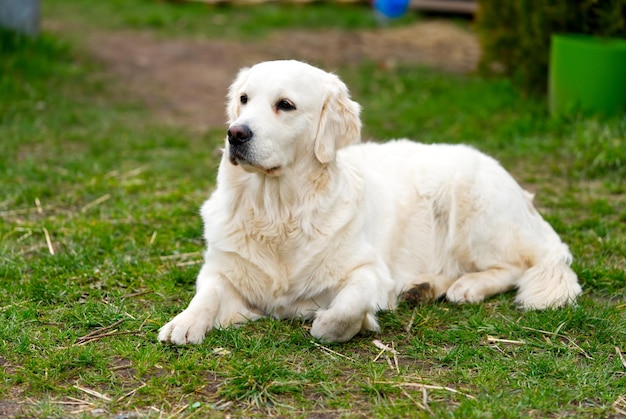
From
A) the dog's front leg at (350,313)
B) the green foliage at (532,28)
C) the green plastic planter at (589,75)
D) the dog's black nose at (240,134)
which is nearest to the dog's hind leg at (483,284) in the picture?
the dog's front leg at (350,313)

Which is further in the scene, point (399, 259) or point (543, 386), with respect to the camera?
point (399, 259)

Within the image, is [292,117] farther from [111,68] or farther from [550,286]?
[111,68]

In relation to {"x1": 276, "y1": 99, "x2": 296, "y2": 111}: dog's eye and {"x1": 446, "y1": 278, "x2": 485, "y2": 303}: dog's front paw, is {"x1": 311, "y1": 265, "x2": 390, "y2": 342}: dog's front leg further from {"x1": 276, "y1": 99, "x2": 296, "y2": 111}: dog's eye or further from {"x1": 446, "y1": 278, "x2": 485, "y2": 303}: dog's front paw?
{"x1": 276, "y1": 99, "x2": 296, "y2": 111}: dog's eye

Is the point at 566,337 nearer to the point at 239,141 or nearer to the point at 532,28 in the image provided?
the point at 239,141

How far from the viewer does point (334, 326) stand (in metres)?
3.84

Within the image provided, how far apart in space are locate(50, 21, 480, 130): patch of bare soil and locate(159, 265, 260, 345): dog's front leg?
15.5ft

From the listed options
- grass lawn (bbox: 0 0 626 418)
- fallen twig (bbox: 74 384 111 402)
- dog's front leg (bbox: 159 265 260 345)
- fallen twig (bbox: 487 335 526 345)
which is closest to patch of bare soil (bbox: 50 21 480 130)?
grass lawn (bbox: 0 0 626 418)

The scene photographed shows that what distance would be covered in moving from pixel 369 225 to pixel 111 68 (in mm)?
6922

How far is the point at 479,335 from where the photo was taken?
402 cm

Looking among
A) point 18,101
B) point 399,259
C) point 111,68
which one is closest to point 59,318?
point 399,259

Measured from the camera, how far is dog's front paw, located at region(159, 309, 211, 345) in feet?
12.4

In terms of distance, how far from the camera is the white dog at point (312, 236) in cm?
393

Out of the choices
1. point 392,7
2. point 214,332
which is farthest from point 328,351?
point 392,7

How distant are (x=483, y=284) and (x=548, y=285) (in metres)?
0.33
